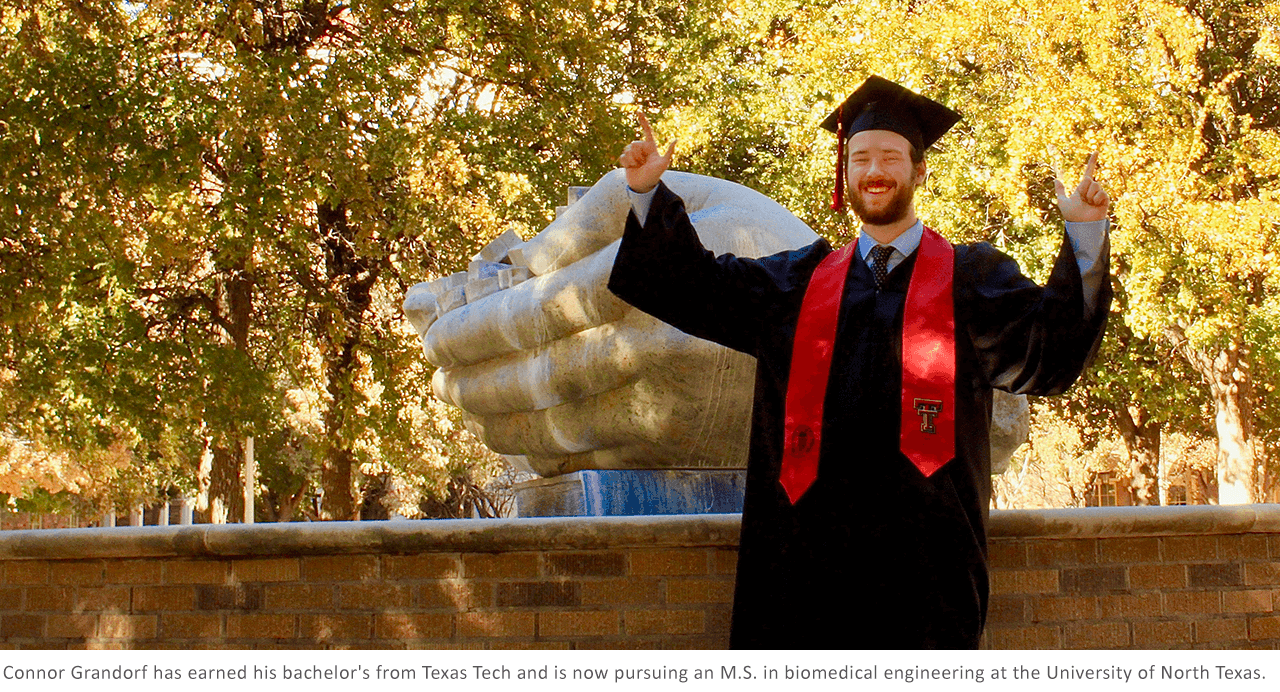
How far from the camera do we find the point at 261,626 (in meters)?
4.05

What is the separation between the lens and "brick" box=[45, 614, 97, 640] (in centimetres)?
419

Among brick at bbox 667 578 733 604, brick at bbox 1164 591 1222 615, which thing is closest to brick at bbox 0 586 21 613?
brick at bbox 667 578 733 604

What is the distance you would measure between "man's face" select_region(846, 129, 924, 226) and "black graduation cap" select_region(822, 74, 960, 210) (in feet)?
0.12

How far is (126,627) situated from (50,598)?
0.31m

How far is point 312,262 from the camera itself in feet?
48.4

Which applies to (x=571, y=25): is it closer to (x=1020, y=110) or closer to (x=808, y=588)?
(x=1020, y=110)

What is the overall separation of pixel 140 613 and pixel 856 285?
244 centimetres

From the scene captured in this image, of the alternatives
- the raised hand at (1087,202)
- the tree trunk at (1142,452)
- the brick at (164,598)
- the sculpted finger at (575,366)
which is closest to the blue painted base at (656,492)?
the sculpted finger at (575,366)

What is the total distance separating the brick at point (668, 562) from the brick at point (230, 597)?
1137mm

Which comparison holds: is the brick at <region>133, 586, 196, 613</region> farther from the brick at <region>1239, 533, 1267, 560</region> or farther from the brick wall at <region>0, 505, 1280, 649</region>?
the brick at <region>1239, 533, 1267, 560</region>

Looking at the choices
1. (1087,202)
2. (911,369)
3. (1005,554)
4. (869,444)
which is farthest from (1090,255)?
(1005,554)

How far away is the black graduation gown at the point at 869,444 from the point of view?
2908 millimetres

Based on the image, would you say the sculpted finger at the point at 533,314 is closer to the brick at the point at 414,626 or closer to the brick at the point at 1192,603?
the brick at the point at 414,626

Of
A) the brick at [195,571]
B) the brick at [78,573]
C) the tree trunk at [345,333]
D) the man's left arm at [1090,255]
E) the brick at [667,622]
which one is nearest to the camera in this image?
the man's left arm at [1090,255]
